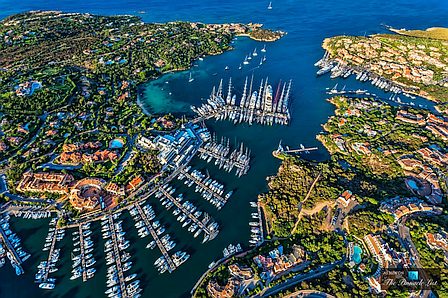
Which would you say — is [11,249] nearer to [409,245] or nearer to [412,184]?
[409,245]

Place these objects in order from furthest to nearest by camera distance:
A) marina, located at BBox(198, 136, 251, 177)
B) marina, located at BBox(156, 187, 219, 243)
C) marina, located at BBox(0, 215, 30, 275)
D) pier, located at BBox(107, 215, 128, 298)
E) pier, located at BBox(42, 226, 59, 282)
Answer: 1. marina, located at BBox(198, 136, 251, 177)
2. marina, located at BBox(156, 187, 219, 243)
3. marina, located at BBox(0, 215, 30, 275)
4. pier, located at BBox(42, 226, 59, 282)
5. pier, located at BBox(107, 215, 128, 298)

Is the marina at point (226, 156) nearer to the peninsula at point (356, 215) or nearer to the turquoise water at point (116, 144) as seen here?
the peninsula at point (356, 215)

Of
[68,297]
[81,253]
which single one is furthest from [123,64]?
[68,297]

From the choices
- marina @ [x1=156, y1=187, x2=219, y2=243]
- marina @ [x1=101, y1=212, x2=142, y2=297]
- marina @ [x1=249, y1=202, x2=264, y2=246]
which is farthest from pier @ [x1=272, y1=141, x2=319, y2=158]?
marina @ [x1=101, y1=212, x2=142, y2=297]

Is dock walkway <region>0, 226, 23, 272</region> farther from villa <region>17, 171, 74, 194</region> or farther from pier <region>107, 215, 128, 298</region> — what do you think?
pier <region>107, 215, 128, 298</region>

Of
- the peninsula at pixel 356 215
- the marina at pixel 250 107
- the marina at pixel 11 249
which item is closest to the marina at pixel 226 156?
the peninsula at pixel 356 215
